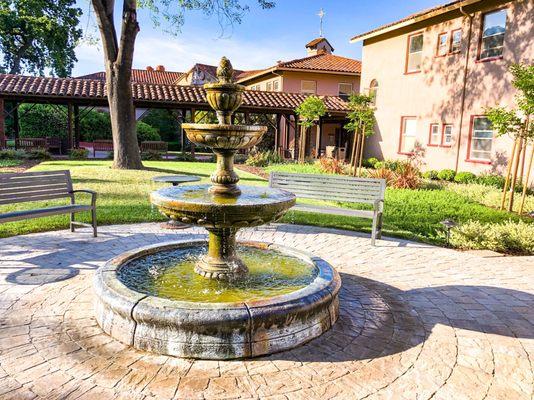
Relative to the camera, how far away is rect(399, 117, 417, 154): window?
741 inches

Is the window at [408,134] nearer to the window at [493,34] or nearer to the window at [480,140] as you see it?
the window at [480,140]

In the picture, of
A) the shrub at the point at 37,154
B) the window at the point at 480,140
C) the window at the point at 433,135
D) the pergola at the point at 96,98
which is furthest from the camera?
the pergola at the point at 96,98

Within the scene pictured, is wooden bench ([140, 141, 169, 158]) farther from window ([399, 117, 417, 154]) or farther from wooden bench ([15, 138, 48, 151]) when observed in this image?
window ([399, 117, 417, 154])

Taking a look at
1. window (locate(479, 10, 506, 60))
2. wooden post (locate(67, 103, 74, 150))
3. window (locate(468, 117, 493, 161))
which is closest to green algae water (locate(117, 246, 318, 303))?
window (locate(468, 117, 493, 161))

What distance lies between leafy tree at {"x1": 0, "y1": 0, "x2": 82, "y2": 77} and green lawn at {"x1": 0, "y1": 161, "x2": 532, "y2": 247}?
2332cm

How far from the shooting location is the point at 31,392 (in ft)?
8.39

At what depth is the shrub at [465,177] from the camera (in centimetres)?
1475

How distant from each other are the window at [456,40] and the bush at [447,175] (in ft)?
15.5

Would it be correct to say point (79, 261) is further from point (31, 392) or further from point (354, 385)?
point (354, 385)

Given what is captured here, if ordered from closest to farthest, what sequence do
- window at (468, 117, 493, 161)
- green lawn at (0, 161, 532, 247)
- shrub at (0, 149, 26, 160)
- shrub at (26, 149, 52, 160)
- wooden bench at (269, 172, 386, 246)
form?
wooden bench at (269, 172, 386, 246) < green lawn at (0, 161, 532, 247) < window at (468, 117, 493, 161) < shrub at (0, 149, 26, 160) < shrub at (26, 149, 52, 160)

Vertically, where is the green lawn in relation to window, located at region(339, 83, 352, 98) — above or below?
below

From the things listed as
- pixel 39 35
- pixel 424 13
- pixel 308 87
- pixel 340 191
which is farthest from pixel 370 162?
pixel 39 35

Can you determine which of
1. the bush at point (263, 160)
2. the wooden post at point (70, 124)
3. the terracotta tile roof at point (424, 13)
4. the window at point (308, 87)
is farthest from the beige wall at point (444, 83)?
the wooden post at point (70, 124)

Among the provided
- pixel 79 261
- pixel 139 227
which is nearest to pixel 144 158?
pixel 139 227
